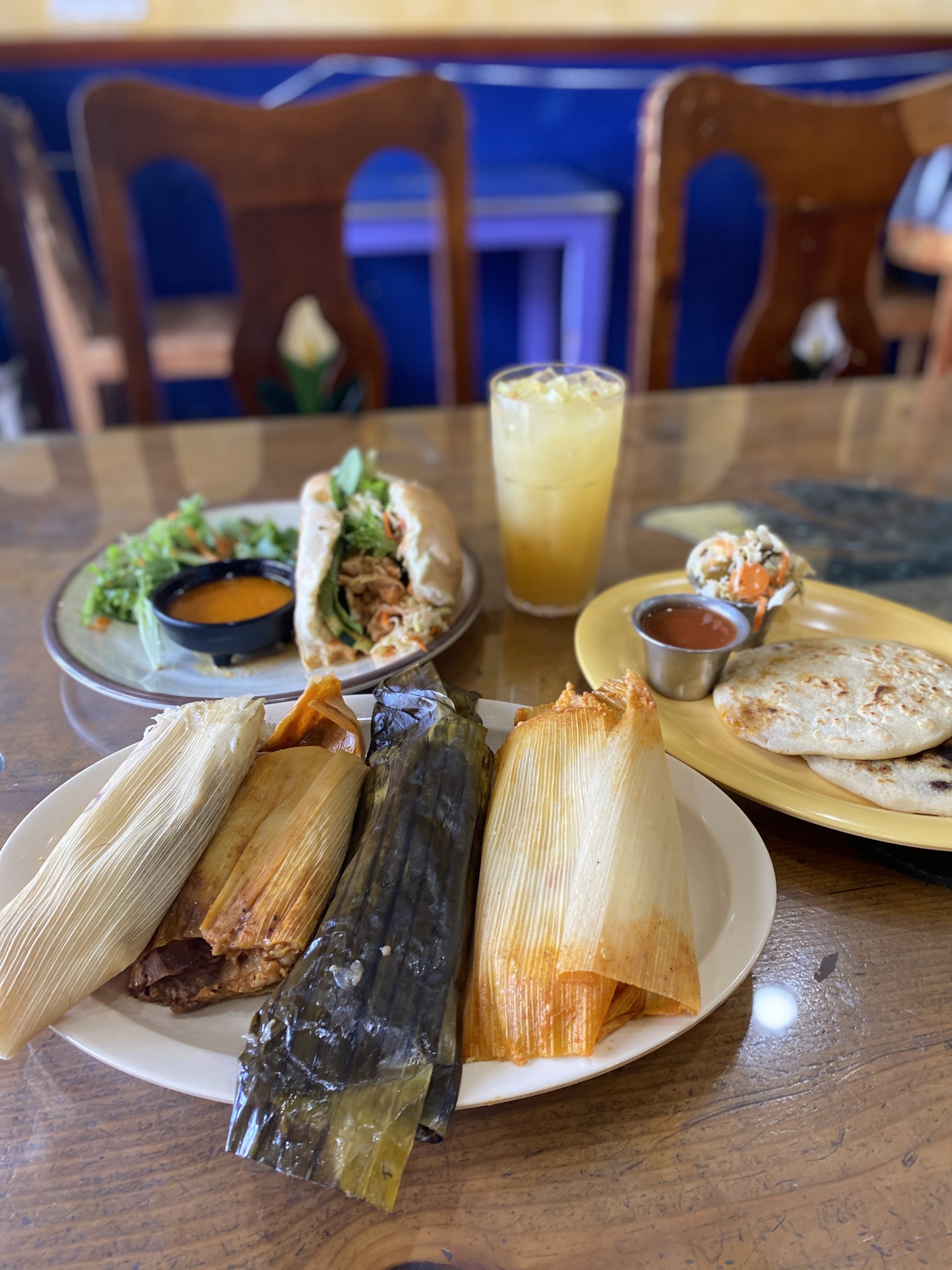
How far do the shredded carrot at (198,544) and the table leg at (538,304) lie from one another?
139 inches

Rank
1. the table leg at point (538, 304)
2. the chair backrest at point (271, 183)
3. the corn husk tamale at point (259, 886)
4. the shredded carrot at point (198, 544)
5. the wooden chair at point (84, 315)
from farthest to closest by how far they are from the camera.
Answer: the table leg at point (538, 304), the wooden chair at point (84, 315), the chair backrest at point (271, 183), the shredded carrot at point (198, 544), the corn husk tamale at point (259, 886)

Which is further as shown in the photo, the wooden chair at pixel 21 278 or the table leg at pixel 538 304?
the table leg at pixel 538 304

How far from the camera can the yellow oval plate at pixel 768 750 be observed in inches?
34.3

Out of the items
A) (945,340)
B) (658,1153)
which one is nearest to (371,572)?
(658,1153)

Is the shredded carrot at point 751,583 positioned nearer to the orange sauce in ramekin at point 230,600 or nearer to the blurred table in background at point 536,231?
the orange sauce in ramekin at point 230,600

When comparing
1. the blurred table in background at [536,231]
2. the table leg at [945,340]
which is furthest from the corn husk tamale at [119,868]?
the blurred table in background at [536,231]

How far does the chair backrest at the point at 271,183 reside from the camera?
218 centimetres

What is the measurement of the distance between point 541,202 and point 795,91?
1.95 metres

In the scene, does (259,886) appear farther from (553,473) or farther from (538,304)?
(538,304)

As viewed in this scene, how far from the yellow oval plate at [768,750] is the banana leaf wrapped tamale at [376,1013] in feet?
0.98

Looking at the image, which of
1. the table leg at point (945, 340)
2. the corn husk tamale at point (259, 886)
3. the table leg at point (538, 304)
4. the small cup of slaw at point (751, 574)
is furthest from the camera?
the table leg at point (538, 304)

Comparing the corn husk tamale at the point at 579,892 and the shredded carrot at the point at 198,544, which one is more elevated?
the corn husk tamale at the point at 579,892

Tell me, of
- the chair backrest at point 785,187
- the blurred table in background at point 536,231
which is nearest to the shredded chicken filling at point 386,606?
the chair backrest at point 785,187

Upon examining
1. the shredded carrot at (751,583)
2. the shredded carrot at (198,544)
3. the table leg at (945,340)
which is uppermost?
the shredded carrot at (751,583)
